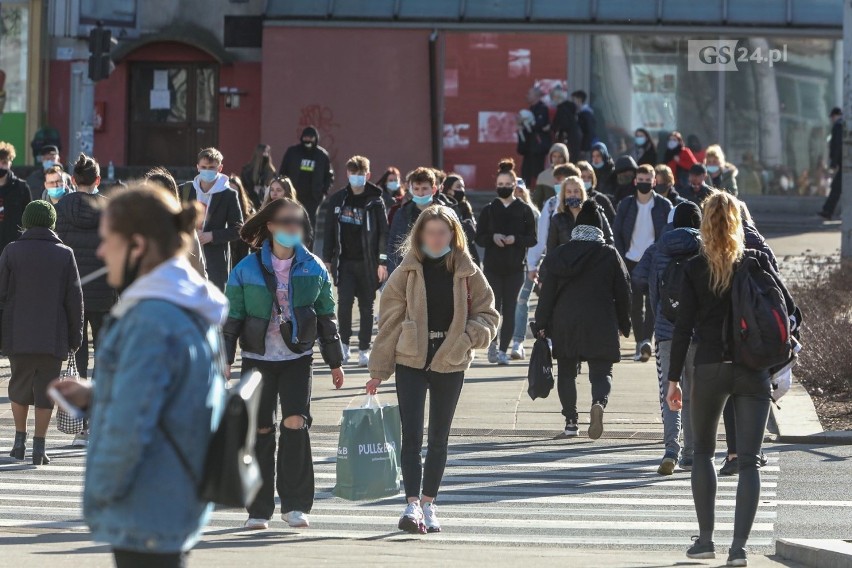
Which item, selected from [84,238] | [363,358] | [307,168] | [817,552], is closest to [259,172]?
[307,168]

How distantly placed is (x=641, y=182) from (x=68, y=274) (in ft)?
19.9

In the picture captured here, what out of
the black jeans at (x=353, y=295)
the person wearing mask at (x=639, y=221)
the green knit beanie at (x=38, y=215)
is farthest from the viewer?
the black jeans at (x=353, y=295)

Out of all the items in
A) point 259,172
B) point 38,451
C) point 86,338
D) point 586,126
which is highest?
point 586,126

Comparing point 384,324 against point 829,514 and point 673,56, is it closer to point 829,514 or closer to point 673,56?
point 829,514

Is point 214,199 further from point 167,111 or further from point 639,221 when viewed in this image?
point 167,111

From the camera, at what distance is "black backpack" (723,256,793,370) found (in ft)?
26.7

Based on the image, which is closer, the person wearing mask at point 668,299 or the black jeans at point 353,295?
the person wearing mask at point 668,299

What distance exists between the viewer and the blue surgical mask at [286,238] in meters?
9.17

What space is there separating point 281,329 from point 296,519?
3.50 feet

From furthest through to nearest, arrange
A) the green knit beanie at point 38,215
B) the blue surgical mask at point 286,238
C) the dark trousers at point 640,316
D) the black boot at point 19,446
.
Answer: the dark trousers at point 640,316, the black boot at point 19,446, the green knit beanie at point 38,215, the blue surgical mask at point 286,238

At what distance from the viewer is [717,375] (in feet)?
27.0

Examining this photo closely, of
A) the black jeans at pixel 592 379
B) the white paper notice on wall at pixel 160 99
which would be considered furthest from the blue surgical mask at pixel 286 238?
the white paper notice on wall at pixel 160 99

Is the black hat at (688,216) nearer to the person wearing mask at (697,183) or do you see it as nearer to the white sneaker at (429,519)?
the white sneaker at (429,519)

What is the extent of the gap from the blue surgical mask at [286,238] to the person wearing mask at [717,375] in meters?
2.11
